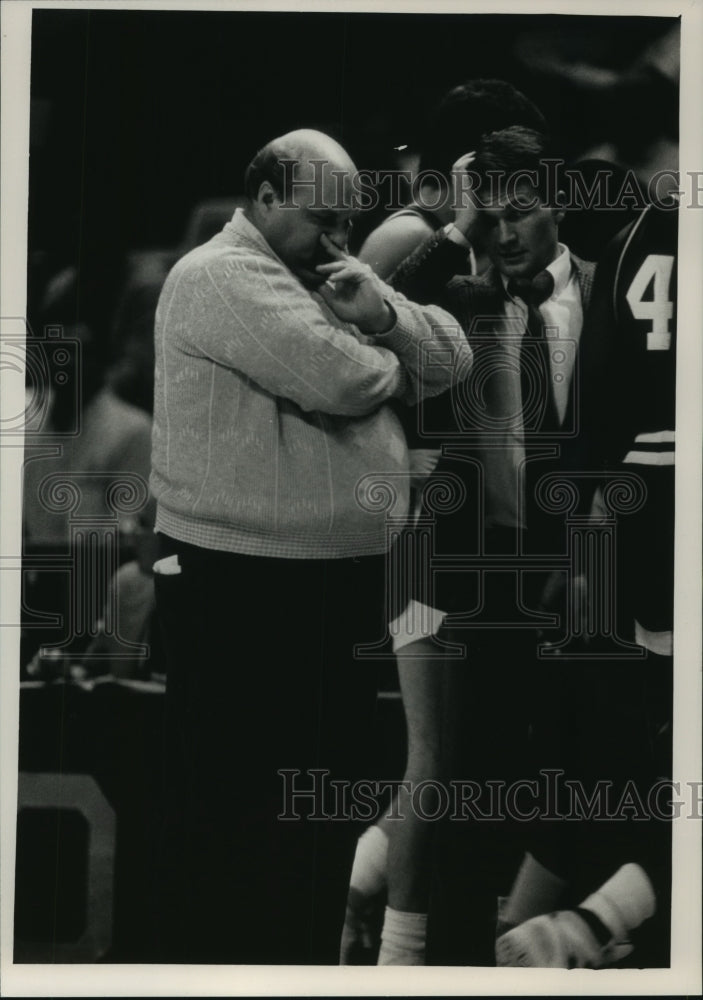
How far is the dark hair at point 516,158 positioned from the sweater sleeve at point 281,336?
37cm

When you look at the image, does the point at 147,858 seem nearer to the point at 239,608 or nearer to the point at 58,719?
the point at 58,719

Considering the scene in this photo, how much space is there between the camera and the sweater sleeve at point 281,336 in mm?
2168

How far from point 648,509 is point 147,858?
1.40 m

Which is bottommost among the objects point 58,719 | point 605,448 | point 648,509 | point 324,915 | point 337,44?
point 324,915

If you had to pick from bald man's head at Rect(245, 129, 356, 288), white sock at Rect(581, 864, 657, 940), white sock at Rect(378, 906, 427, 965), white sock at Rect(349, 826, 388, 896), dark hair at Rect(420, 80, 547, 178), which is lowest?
white sock at Rect(378, 906, 427, 965)

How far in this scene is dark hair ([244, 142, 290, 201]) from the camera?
2.20m

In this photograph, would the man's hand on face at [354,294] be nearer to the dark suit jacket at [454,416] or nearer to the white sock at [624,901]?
the dark suit jacket at [454,416]

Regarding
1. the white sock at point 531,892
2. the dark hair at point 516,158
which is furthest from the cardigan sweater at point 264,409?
the white sock at point 531,892

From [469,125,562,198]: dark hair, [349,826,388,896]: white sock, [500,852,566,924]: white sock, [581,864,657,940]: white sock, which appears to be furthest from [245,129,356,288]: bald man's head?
[581,864,657,940]: white sock

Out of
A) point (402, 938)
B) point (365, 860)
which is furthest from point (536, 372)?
point (402, 938)

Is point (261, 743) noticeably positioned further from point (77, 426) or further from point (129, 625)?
point (77, 426)

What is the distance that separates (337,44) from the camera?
2.23 m

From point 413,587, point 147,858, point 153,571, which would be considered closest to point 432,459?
point 413,587

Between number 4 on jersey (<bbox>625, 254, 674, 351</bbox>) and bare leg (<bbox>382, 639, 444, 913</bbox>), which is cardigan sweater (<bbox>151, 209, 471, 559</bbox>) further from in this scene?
number 4 on jersey (<bbox>625, 254, 674, 351</bbox>)
